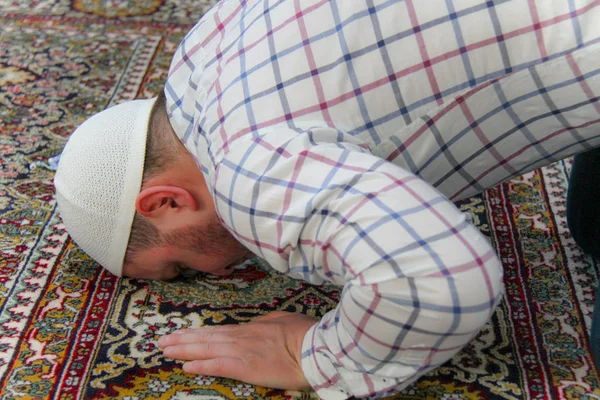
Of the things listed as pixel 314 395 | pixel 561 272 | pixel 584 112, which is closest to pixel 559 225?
pixel 561 272

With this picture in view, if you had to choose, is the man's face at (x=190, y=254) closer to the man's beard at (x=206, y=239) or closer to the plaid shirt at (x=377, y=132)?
the man's beard at (x=206, y=239)

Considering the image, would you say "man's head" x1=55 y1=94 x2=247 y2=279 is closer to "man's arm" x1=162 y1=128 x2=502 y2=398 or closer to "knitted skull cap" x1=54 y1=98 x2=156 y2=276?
"knitted skull cap" x1=54 y1=98 x2=156 y2=276

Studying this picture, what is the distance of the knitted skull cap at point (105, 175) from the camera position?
4.22 ft

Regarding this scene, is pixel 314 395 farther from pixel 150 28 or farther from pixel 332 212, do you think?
pixel 150 28

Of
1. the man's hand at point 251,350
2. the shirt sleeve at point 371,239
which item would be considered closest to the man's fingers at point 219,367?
the man's hand at point 251,350

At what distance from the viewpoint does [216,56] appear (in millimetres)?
1176

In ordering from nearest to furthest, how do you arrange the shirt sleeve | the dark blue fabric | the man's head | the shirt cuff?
the shirt sleeve
the shirt cuff
the man's head
the dark blue fabric

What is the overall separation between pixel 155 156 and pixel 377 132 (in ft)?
1.23

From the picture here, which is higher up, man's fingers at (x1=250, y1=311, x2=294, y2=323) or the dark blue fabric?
the dark blue fabric

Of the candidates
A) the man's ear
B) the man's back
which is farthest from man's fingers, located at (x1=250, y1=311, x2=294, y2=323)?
the man's back

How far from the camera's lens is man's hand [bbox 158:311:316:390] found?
1.21 metres

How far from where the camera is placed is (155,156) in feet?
4.23

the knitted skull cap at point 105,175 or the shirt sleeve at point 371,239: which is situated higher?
the shirt sleeve at point 371,239

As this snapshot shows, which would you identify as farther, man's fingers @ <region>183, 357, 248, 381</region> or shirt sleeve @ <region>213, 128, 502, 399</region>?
man's fingers @ <region>183, 357, 248, 381</region>
